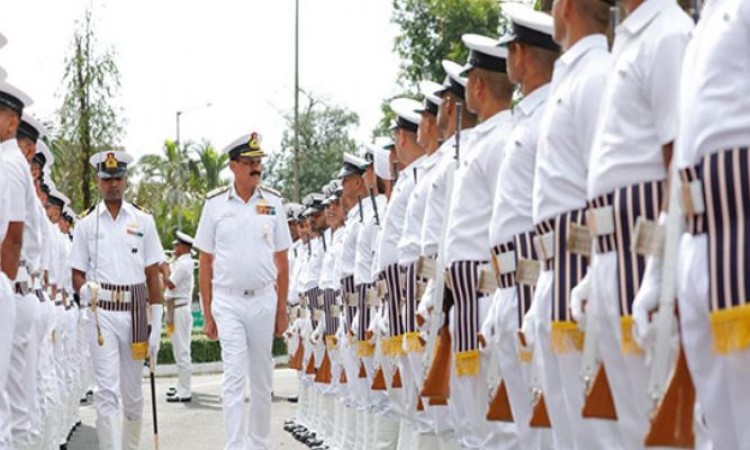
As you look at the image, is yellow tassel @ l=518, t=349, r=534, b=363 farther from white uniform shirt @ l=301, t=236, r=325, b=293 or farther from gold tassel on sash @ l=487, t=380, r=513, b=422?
white uniform shirt @ l=301, t=236, r=325, b=293

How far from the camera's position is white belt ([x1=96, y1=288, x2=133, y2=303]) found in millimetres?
13352

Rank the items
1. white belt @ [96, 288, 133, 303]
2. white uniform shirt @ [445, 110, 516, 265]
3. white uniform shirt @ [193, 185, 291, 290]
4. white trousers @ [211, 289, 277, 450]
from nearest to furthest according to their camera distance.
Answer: white uniform shirt @ [445, 110, 516, 265] → white trousers @ [211, 289, 277, 450] → white uniform shirt @ [193, 185, 291, 290] → white belt @ [96, 288, 133, 303]

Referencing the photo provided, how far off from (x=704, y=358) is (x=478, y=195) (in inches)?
146

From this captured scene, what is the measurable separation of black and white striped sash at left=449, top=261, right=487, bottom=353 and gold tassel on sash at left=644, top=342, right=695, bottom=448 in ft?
10.4

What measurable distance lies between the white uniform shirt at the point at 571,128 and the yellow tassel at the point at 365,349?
5.76 m

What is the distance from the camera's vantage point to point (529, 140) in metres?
7.35

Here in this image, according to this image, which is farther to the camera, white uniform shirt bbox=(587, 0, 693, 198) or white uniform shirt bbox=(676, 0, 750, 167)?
white uniform shirt bbox=(587, 0, 693, 198)

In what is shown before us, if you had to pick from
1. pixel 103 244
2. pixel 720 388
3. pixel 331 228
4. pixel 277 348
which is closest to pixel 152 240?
pixel 103 244

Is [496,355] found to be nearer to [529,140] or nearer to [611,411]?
[529,140]

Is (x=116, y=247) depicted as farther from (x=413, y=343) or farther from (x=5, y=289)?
(x=5, y=289)

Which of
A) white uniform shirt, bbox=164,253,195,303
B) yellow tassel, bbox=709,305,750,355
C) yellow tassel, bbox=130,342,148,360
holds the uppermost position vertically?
white uniform shirt, bbox=164,253,195,303

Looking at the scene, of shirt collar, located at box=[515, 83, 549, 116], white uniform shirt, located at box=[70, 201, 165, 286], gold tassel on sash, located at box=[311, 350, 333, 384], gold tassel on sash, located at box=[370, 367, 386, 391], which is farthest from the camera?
gold tassel on sash, located at box=[311, 350, 333, 384]

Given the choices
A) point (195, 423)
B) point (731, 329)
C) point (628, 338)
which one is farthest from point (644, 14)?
point (195, 423)

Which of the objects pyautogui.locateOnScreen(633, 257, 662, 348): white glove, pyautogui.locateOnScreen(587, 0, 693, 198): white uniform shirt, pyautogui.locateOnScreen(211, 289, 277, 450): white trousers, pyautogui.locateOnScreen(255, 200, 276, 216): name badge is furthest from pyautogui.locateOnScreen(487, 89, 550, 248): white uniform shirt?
pyautogui.locateOnScreen(255, 200, 276, 216): name badge
